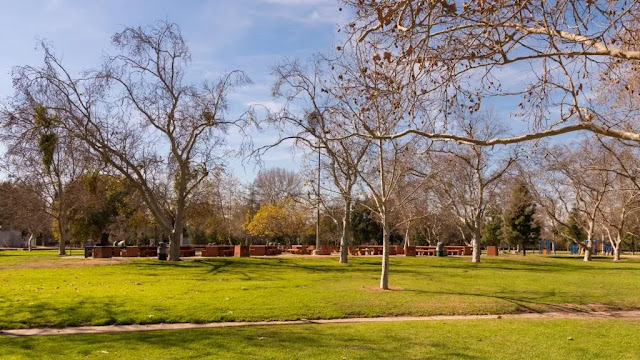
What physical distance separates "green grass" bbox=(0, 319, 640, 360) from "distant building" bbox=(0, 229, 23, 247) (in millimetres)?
76573

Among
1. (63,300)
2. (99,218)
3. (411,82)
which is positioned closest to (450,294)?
(411,82)

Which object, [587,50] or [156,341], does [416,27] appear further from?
[156,341]

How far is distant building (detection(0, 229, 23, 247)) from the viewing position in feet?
250

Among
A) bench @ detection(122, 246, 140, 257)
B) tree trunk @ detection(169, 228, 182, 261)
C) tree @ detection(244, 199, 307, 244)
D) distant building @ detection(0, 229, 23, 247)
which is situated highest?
tree @ detection(244, 199, 307, 244)

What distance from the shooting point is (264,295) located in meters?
15.3

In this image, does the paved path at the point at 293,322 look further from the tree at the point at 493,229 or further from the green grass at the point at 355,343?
the tree at the point at 493,229

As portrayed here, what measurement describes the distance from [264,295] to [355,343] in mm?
6310

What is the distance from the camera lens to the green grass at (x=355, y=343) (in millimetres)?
8375

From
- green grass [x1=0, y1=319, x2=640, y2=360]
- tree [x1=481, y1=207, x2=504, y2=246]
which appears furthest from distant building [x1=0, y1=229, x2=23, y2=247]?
green grass [x1=0, y1=319, x2=640, y2=360]

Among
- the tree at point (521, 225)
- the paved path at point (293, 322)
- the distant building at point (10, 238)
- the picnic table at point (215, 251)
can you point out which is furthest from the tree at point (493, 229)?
the distant building at point (10, 238)

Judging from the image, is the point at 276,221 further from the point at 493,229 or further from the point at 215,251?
the point at 493,229

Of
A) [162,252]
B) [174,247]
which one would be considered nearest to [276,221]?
[162,252]

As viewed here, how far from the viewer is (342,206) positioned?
34125mm

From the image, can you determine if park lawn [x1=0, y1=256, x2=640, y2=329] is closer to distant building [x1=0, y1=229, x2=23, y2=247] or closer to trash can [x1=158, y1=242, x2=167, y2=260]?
trash can [x1=158, y1=242, x2=167, y2=260]
